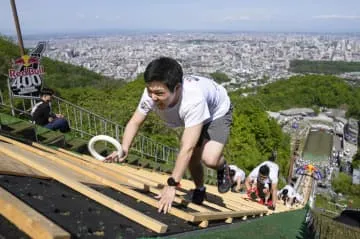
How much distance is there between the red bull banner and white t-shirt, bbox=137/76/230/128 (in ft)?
18.0

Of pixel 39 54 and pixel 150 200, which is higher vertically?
pixel 39 54

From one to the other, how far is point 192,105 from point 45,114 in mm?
6003

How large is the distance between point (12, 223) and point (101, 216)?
0.65 meters

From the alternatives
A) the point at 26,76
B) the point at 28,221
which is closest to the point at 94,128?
the point at 26,76

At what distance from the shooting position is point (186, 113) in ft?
10.5

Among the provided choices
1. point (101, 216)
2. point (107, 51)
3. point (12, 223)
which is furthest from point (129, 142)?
point (107, 51)

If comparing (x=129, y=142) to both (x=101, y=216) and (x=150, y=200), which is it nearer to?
(x=150, y=200)

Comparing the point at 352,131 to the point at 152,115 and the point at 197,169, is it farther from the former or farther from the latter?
the point at 197,169

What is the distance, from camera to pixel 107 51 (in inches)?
5758

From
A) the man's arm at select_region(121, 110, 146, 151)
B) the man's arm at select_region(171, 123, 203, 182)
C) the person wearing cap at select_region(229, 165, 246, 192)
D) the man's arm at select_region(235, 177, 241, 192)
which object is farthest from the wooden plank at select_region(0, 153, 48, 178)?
the man's arm at select_region(235, 177, 241, 192)

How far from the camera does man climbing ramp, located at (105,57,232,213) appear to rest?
9.70 ft

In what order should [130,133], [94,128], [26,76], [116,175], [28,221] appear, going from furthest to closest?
[94,128] → [26,76] → [116,175] → [130,133] → [28,221]

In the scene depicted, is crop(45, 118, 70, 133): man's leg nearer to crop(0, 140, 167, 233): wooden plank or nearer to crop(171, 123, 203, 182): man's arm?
crop(0, 140, 167, 233): wooden plank

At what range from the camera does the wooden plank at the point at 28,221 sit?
1831 mm
